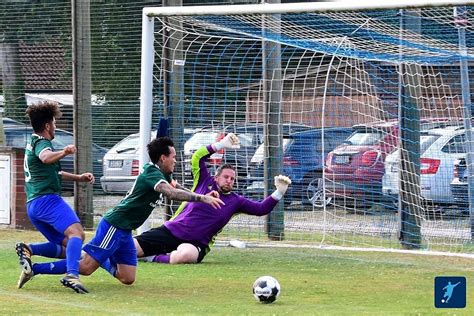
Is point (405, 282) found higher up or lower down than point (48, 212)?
lower down

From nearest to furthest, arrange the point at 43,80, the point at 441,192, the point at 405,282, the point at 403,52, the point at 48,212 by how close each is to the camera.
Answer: the point at 48,212 < the point at 405,282 < the point at 403,52 < the point at 441,192 < the point at 43,80

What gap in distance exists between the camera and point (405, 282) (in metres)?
11.7

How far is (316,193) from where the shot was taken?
15.8 m

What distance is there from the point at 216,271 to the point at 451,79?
496cm

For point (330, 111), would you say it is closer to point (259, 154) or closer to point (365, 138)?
point (365, 138)

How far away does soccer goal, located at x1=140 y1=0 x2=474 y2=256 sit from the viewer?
1432cm

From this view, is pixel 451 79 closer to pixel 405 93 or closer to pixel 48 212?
pixel 405 93

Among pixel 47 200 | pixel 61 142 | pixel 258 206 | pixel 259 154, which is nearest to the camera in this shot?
pixel 47 200

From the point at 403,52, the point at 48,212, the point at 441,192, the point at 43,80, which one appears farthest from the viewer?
the point at 43,80

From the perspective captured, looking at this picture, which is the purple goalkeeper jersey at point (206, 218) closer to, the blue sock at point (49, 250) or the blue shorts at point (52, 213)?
the blue sock at point (49, 250)

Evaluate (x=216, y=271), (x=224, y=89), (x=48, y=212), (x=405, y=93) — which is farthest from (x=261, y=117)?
(x=48, y=212)

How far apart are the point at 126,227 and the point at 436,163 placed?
230 inches

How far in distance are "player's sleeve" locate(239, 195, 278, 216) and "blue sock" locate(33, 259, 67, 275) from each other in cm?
273

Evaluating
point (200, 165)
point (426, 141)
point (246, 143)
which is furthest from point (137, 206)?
point (426, 141)
